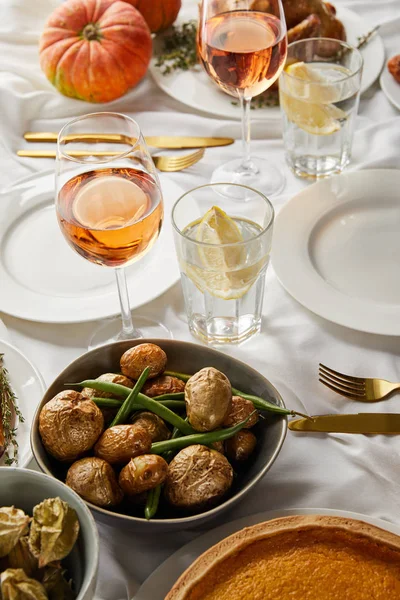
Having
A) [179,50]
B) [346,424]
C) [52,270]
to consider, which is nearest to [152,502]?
[346,424]

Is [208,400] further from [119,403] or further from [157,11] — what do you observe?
[157,11]

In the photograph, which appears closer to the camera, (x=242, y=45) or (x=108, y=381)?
(x=108, y=381)

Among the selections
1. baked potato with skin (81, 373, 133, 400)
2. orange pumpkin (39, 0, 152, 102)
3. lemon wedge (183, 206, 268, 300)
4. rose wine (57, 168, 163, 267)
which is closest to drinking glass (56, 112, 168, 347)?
rose wine (57, 168, 163, 267)

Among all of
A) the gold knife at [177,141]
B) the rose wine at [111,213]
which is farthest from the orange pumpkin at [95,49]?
the rose wine at [111,213]

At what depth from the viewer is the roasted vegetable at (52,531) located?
2.66 ft

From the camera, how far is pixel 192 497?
1.01 m

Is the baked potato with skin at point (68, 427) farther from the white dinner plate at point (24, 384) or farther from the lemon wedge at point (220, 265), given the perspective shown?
the lemon wedge at point (220, 265)

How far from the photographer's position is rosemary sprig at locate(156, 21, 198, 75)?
6.87 feet

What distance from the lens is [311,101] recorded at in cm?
171

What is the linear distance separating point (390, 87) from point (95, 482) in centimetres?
A: 144

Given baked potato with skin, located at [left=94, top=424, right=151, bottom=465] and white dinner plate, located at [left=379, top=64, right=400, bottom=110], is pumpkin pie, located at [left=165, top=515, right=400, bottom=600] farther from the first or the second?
white dinner plate, located at [left=379, top=64, right=400, bottom=110]

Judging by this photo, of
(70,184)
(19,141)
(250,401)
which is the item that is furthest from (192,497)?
(19,141)

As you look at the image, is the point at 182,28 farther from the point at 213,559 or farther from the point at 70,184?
the point at 213,559

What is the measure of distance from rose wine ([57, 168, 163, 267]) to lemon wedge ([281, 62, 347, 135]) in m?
0.61
